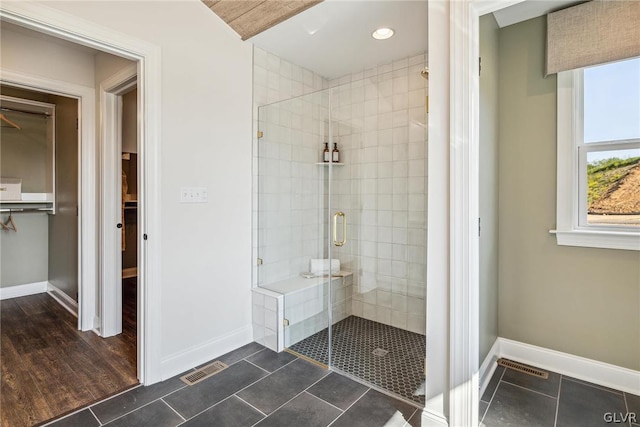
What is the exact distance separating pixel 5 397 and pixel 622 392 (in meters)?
3.71

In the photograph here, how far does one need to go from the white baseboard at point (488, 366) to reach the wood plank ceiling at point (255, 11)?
2633 mm

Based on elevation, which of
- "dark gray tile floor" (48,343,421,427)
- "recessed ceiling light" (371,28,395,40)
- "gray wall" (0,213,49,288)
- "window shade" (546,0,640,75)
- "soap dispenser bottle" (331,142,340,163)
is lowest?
"dark gray tile floor" (48,343,421,427)

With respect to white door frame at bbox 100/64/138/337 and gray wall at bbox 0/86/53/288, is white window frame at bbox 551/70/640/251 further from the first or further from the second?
gray wall at bbox 0/86/53/288

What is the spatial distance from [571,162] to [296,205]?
81.7 inches

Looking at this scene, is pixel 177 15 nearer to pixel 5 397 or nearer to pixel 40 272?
pixel 5 397

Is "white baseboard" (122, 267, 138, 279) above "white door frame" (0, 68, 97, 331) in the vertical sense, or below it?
below

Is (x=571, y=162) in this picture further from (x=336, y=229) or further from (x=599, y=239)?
(x=336, y=229)

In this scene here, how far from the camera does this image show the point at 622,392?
1958 mm

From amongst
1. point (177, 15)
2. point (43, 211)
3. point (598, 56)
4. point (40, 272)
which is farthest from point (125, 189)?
point (598, 56)

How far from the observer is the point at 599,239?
2049 millimetres

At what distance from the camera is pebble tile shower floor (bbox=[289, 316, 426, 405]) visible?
2066mm

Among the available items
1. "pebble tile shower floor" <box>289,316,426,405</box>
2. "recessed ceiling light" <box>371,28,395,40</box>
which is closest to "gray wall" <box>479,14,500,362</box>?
"pebble tile shower floor" <box>289,316,426,405</box>

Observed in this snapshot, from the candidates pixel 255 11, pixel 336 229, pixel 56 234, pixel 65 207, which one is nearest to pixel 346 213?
pixel 336 229

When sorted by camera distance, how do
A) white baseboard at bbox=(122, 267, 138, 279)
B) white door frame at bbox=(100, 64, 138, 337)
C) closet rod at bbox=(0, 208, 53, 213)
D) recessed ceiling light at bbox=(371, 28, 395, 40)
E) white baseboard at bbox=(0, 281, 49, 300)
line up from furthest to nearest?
white baseboard at bbox=(122, 267, 138, 279), white baseboard at bbox=(0, 281, 49, 300), closet rod at bbox=(0, 208, 53, 213), white door frame at bbox=(100, 64, 138, 337), recessed ceiling light at bbox=(371, 28, 395, 40)
